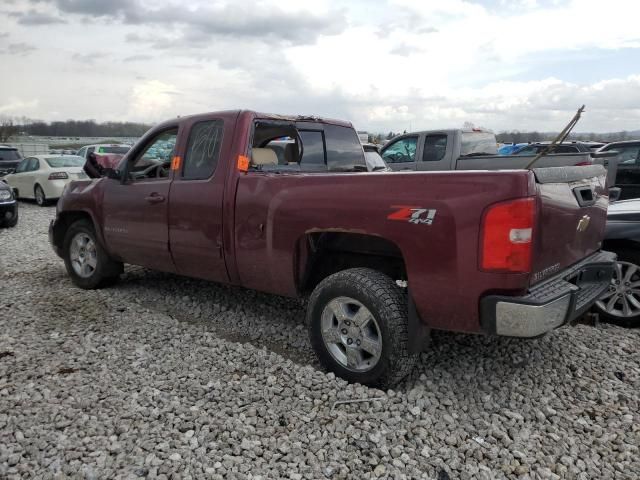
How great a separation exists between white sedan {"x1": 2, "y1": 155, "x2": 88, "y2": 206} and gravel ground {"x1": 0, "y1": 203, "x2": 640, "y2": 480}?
35.8 ft

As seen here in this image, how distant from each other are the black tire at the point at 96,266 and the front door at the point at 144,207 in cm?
26

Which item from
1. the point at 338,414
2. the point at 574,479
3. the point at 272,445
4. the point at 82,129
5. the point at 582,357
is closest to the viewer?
the point at 574,479

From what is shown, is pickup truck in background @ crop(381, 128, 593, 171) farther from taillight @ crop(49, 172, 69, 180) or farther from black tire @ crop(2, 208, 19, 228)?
taillight @ crop(49, 172, 69, 180)

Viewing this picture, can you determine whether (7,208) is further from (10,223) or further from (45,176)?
(45,176)

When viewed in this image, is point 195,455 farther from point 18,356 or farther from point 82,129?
point 82,129

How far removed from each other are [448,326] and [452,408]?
55cm

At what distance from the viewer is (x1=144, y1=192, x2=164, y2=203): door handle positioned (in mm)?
4641

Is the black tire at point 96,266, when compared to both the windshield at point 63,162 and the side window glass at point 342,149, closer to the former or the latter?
the side window glass at point 342,149

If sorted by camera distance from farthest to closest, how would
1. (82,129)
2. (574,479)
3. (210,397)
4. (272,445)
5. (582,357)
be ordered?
(82,129) → (582,357) → (210,397) → (272,445) → (574,479)

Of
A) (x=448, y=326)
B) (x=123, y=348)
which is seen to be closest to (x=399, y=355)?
(x=448, y=326)

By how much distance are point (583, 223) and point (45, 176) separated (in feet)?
48.4

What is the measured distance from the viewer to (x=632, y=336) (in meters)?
4.26

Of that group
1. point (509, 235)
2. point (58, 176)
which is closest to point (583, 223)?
point (509, 235)

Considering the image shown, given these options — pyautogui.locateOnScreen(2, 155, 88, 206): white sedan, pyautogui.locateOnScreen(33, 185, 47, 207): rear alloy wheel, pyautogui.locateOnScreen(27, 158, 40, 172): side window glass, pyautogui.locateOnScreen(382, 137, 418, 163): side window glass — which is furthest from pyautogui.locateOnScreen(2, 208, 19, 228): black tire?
pyautogui.locateOnScreen(382, 137, 418, 163): side window glass
